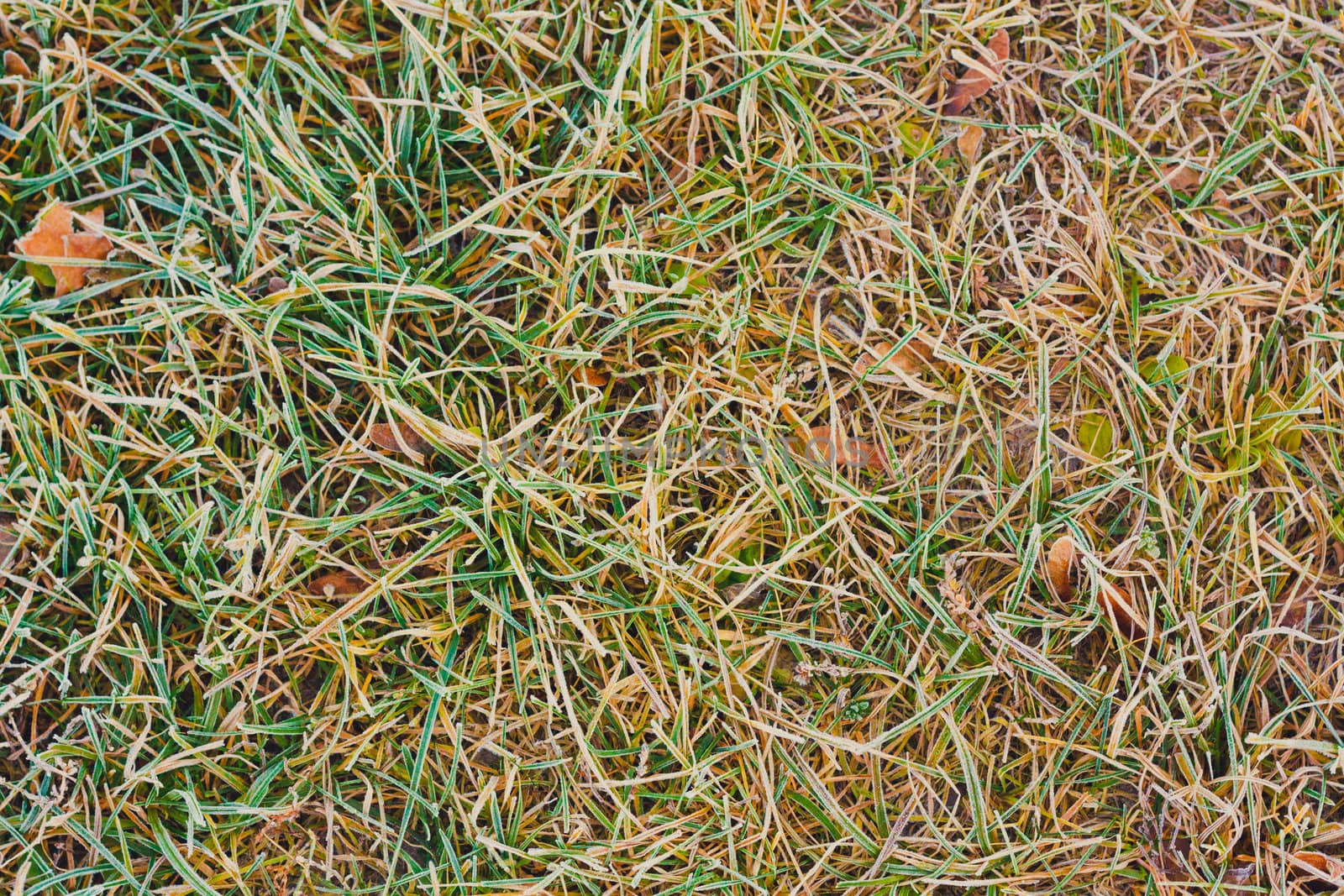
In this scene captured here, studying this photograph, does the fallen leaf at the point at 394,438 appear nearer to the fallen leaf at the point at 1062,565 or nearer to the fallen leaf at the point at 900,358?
the fallen leaf at the point at 900,358

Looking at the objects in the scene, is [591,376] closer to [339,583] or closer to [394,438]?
[394,438]

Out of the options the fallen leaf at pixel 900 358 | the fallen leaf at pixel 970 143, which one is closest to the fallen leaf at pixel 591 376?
the fallen leaf at pixel 900 358

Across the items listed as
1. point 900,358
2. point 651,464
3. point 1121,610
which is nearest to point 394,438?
point 651,464

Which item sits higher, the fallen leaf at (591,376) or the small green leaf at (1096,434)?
the fallen leaf at (591,376)

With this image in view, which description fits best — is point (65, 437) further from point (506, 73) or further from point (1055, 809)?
point (1055, 809)

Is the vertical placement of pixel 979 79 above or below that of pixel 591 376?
above

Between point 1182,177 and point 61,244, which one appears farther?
point 1182,177

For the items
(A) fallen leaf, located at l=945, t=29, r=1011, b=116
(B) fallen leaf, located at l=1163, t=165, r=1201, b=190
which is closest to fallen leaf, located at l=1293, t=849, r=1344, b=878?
(B) fallen leaf, located at l=1163, t=165, r=1201, b=190
